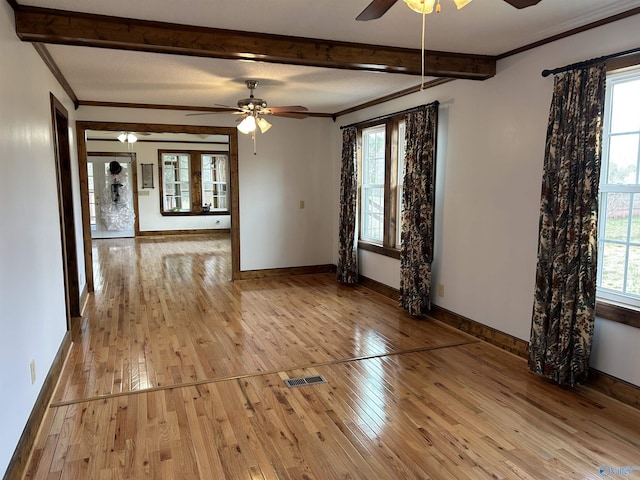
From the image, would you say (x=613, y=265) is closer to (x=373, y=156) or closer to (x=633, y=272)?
(x=633, y=272)

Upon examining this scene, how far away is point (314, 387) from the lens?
329cm

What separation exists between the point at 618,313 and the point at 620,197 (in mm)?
776

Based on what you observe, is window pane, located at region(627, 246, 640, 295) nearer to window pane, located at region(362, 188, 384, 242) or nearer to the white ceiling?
the white ceiling

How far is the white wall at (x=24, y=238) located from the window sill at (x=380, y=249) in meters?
3.64

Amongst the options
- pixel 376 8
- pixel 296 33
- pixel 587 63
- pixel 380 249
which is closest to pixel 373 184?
pixel 380 249

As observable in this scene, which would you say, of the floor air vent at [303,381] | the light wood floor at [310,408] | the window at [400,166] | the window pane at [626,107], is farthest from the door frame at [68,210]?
the window pane at [626,107]

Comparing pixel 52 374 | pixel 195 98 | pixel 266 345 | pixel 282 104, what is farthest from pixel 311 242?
pixel 52 374

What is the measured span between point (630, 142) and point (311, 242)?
4853mm

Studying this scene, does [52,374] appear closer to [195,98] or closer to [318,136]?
[195,98]

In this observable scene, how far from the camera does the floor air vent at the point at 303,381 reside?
3.34 metres

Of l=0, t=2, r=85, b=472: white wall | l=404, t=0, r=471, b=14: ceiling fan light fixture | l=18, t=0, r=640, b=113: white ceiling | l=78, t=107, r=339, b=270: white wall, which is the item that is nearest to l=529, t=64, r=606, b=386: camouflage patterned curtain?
l=18, t=0, r=640, b=113: white ceiling

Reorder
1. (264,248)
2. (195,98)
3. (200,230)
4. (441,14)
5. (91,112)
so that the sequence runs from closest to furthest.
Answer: (441,14), (195,98), (91,112), (264,248), (200,230)

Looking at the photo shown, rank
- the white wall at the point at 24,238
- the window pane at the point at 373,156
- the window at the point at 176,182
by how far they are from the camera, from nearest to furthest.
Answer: the white wall at the point at 24,238, the window pane at the point at 373,156, the window at the point at 176,182

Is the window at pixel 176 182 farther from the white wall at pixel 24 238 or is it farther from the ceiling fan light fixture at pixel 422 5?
the ceiling fan light fixture at pixel 422 5
